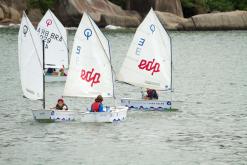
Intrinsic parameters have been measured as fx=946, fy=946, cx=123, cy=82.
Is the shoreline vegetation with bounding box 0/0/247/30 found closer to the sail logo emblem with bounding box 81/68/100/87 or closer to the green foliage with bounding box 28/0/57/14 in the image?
the green foliage with bounding box 28/0/57/14

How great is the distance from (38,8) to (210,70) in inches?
2802

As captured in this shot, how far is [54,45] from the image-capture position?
77.3m

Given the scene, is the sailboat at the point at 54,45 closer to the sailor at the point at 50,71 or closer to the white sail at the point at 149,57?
the sailor at the point at 50,71

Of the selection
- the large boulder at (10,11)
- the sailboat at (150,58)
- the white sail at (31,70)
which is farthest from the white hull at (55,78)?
the large boulder at (10,11)

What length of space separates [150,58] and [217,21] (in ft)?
287

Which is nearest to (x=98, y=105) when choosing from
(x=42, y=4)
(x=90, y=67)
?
(x=90, y=67)

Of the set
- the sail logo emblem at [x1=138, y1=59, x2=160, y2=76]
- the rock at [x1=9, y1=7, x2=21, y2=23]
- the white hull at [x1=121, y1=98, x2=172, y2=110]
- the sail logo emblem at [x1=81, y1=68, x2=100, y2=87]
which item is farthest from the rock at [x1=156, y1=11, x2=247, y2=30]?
the sail logo emblem at [x1=81, y1=68, x2=100, y2=87]

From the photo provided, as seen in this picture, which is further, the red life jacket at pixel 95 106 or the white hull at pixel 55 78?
the white hull at pixel 55 78

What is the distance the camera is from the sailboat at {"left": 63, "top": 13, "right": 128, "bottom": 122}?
51.3 m

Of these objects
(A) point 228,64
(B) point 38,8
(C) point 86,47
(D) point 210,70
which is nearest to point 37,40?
(C) point 86,47

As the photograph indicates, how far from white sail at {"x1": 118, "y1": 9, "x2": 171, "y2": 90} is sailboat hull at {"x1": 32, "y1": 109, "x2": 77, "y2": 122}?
26.3 ft

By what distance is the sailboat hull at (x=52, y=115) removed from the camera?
49.2 m

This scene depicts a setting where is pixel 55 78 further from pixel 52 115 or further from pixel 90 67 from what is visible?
pixel 52 115

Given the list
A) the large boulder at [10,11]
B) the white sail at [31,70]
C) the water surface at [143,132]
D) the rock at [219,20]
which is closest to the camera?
the water surface at [143,132]
